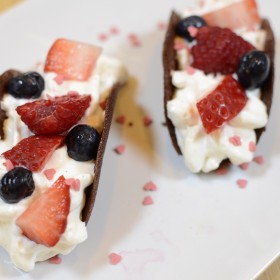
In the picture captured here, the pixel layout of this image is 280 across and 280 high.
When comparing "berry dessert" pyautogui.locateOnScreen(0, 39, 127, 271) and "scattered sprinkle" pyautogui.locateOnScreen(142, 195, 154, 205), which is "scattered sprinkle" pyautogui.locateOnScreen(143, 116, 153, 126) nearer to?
"berry dessert" pyautogui.locateOnScreen(0, 39, 127, 271)

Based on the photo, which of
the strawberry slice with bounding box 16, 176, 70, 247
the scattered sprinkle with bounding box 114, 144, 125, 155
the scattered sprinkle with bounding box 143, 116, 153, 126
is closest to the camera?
the strawberry slice with bounding box 16, 176, 70, 247

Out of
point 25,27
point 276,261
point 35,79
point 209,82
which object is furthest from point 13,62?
point 276,261

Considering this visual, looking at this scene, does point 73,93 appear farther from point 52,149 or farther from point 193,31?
point 193,31

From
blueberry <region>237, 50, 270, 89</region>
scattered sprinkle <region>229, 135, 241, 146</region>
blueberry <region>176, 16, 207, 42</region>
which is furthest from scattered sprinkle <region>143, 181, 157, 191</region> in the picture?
blueberry <region>176, 16, 207, 42</region>

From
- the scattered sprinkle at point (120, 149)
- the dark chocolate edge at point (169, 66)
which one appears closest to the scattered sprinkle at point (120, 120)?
the scattered sprinkle at point (120, 149)

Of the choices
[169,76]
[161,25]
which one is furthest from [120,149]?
[161,25]

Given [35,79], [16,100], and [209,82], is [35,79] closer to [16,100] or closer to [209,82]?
[16,100]
